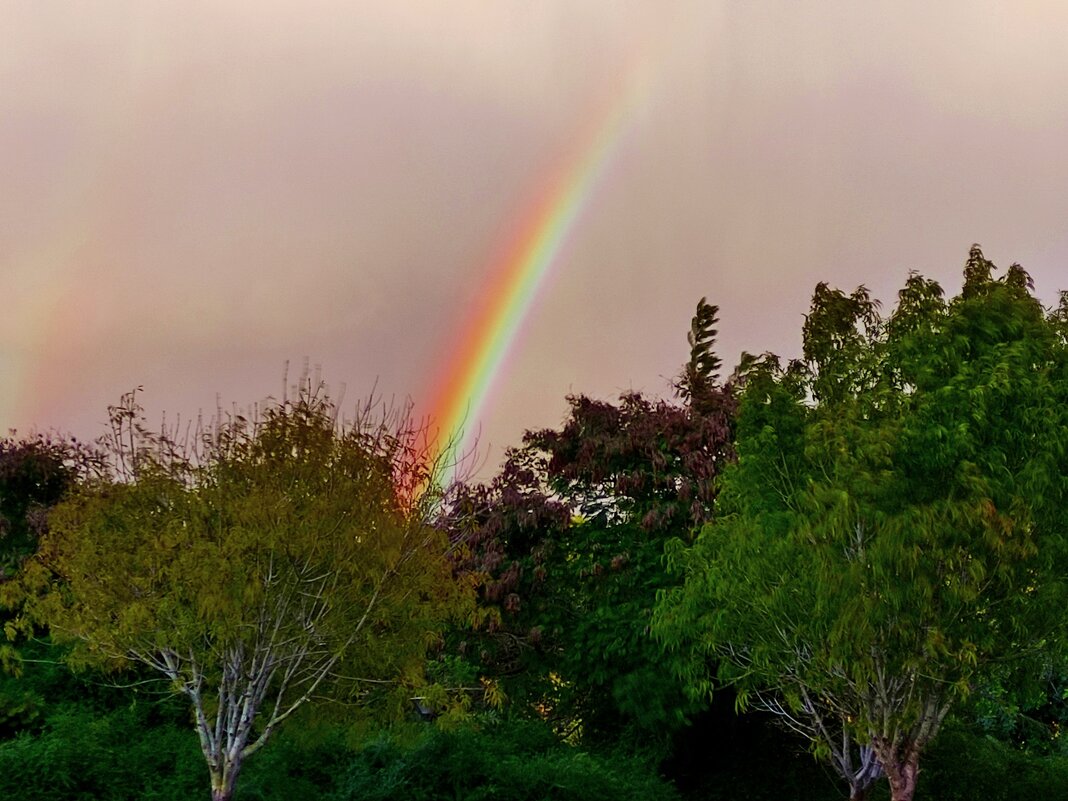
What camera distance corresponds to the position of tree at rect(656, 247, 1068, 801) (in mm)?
15070

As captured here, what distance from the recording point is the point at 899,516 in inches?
586

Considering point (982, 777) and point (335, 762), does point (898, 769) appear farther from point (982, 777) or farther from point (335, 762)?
point (335, 762)

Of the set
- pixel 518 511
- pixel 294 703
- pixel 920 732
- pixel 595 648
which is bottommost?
pixel 920 732

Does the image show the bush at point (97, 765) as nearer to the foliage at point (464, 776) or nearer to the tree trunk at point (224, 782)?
the tree trunk at point (224, 782)

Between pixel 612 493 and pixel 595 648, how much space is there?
3543 millimetres

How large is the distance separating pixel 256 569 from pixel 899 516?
7.98 meters

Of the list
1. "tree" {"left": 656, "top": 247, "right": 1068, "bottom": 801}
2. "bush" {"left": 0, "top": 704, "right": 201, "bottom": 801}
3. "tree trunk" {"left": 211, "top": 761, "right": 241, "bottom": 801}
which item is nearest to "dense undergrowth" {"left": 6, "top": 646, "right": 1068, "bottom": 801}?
"bush" {"left": 0, "top": 704, "right": 201, "bottom": 801}

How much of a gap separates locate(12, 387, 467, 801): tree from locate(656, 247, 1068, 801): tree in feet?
15.6

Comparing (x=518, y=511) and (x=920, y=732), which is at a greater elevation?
(x=518, y=511)

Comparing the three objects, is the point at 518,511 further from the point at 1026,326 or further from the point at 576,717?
the point at 1026,326

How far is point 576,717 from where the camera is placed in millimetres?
25812

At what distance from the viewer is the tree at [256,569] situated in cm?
1372

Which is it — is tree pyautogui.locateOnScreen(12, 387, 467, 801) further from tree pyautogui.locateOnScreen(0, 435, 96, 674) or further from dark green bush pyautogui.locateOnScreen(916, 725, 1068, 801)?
dark green bush pyautogui.locateOnScreen(916, 725, 1068, 801)

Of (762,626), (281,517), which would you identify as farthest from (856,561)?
(281,517)
